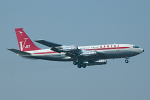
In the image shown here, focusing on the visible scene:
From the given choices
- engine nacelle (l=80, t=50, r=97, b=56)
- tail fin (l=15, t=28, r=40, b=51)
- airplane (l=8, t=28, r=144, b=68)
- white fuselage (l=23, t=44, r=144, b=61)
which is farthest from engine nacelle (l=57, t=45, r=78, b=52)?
tail fin (l=15, t=28, r=40, b=51)

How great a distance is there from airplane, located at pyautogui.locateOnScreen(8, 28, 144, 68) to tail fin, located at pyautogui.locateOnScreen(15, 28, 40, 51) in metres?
0.31

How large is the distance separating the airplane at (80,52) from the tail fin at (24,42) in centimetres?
31

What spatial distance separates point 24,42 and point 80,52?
662 inches

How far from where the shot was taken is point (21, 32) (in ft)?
278

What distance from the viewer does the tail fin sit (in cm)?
8200

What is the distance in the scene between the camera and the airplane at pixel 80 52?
73438 mm

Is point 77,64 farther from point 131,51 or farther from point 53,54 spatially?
point 131,51

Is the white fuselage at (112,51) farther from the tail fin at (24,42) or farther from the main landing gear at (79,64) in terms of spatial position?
the tail fin at (24,42)

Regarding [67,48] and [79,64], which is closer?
[67,48]

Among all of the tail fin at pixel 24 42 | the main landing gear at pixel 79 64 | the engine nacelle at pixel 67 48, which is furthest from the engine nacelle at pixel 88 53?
the tail fin at pixel 24 42

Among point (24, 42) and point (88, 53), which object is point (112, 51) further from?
point (24, 42)

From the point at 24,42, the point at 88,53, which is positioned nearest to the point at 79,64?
the point at 88,53

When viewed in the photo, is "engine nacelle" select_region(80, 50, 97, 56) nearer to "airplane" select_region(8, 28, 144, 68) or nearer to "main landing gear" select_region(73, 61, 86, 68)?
"airplane" select_region(8, 28, 144, 68)

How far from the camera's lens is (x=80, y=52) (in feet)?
247
